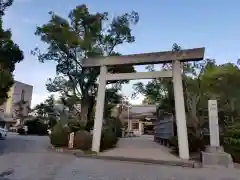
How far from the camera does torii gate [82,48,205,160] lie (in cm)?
1123

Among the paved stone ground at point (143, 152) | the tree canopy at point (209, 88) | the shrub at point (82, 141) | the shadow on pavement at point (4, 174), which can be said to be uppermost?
the tree canopy at point (209, 88)

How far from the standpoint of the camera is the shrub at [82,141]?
13.4 meters

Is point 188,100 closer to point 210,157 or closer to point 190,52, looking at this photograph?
point 190,52

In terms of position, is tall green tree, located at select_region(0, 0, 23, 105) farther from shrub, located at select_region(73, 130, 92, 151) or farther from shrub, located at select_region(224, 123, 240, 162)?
shrub, located at select_region(224, 123, 240, 162)

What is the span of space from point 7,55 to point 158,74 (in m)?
9.14

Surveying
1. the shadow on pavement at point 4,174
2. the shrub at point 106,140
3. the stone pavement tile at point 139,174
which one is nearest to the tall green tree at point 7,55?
the shrub at point 106,140

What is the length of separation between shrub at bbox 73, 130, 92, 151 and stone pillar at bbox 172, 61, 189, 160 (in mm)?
4798

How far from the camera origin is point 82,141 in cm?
1357

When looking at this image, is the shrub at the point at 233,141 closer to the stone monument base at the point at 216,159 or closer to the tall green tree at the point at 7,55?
the stone monument base at the point at 216,159

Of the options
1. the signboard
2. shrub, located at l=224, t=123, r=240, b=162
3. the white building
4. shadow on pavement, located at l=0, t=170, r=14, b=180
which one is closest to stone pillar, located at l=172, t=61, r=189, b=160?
the signboard

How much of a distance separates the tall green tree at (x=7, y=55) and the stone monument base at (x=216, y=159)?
1026 centimetres

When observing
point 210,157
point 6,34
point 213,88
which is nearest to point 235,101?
point 213,88

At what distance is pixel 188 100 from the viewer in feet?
51.1

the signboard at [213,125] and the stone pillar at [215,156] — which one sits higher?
the signboard at [213,125]
